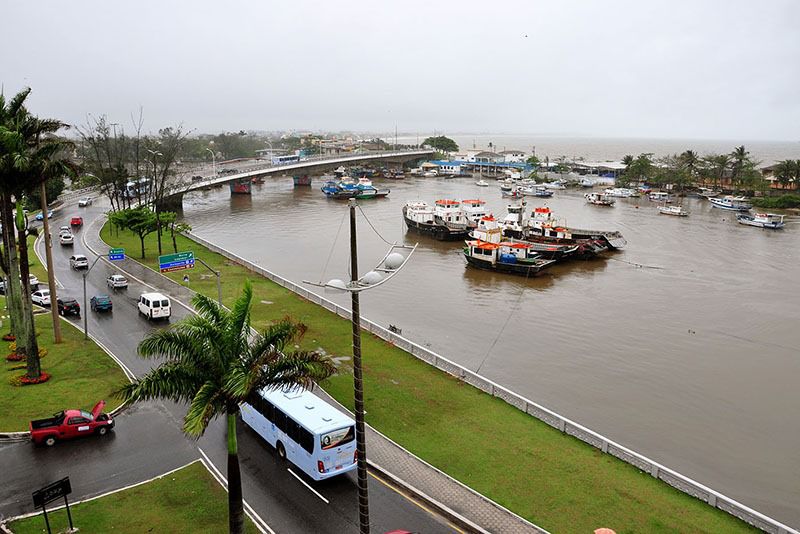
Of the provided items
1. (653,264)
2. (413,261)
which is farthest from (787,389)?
(413,261)

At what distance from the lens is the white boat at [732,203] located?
258 feet

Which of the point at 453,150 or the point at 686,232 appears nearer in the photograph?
the point at 686,232

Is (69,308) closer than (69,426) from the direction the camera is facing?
No

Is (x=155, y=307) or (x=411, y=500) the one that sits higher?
(x=155, y=307)

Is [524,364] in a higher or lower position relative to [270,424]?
lower

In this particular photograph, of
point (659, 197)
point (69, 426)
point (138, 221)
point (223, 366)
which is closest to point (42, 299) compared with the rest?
point (138, 221)

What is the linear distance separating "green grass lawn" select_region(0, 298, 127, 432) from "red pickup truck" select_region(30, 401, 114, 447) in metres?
1.16

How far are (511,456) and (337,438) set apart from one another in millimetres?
5159

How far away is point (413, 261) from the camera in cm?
4997

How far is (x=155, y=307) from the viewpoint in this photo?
27891mm

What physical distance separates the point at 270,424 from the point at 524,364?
47.0 ft

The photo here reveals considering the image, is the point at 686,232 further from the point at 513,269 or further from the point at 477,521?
the point at 477,521

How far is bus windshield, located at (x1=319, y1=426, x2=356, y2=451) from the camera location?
14070 millimetres

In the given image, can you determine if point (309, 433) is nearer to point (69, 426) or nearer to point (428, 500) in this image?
point (428, 500)
